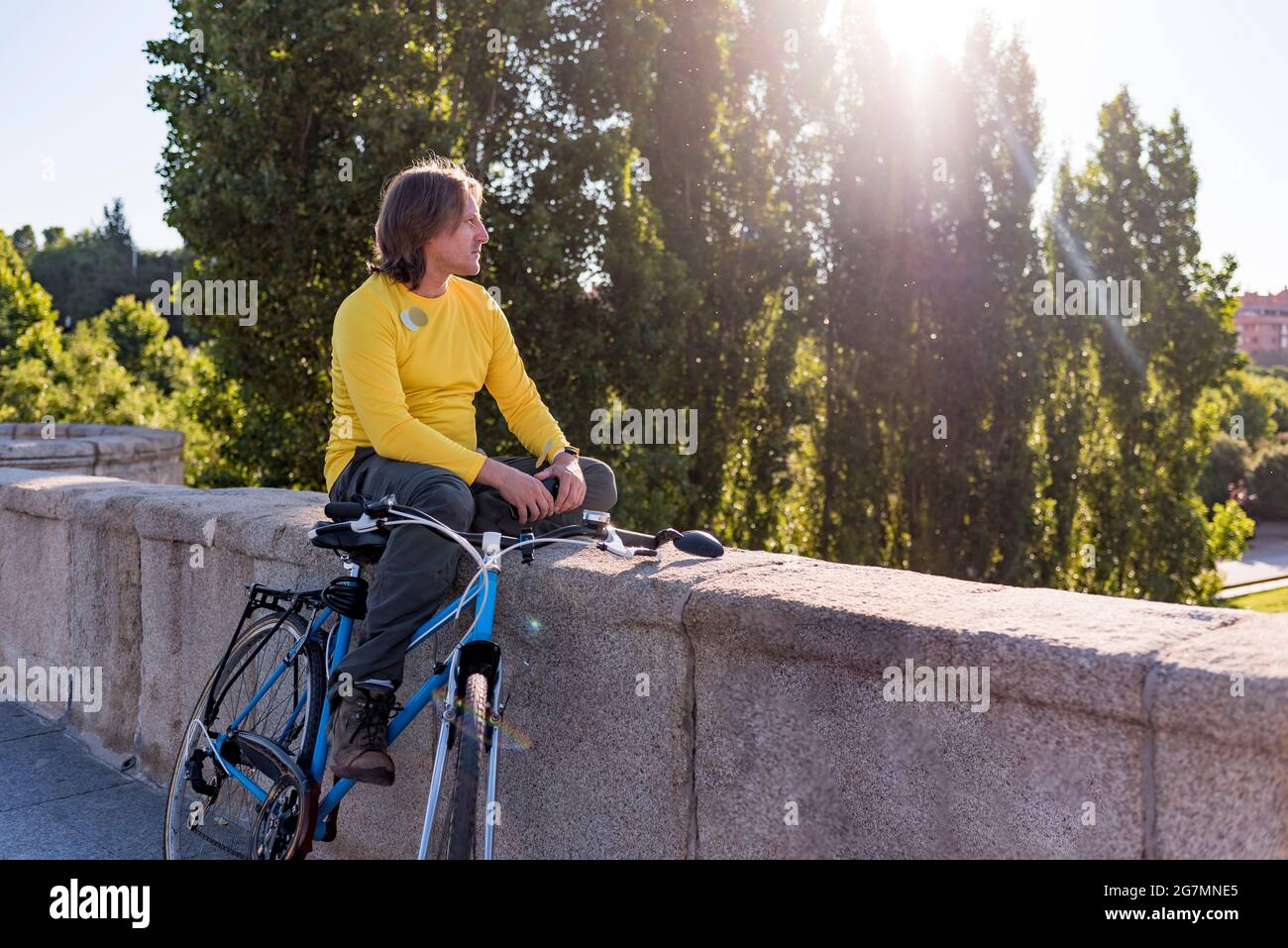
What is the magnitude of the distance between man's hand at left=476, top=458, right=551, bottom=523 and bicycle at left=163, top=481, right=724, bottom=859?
0.12 m

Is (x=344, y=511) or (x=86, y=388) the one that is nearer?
(x=344, y=511)

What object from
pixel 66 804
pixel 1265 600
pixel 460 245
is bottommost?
pixel 1265 600

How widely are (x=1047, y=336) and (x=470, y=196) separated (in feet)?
74.8

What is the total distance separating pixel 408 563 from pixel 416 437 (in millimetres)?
393

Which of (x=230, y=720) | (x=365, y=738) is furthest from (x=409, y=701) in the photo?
(x=230, y=720)

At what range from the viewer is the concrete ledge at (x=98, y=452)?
1020 cm
